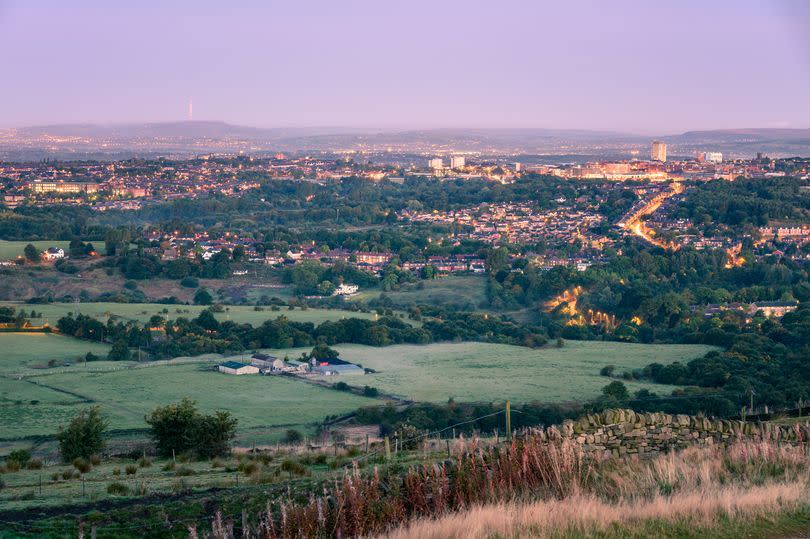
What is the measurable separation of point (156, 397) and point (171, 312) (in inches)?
565

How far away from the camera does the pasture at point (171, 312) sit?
34.5m

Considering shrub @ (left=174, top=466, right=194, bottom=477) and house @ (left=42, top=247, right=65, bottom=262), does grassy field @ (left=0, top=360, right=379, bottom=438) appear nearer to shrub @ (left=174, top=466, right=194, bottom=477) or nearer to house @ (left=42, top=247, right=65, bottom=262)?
shrub @ (left=174, top=466, right=194, bottom=477)

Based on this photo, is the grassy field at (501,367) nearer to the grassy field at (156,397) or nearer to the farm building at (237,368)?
the grassy field at (156,397)

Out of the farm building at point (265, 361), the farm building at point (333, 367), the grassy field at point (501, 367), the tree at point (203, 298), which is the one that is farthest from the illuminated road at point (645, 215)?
the farm building at point (265, 361)

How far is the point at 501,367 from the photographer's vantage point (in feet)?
87.9

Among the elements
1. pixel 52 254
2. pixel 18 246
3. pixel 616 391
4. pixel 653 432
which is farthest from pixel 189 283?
pixel 653 432

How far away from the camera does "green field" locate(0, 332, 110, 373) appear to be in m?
26.3

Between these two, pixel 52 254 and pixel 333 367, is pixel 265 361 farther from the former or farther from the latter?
pixel 52 254

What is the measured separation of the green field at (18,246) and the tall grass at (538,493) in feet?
144

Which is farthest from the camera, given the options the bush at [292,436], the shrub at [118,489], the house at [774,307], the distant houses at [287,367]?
the house at [774,307]

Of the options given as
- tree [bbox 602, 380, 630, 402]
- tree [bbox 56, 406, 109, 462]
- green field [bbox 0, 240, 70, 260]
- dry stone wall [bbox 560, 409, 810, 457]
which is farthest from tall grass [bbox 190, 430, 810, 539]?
green field [bbox 0, 240, 70, 260]

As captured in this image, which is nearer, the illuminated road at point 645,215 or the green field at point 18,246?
the green field at point 18,246

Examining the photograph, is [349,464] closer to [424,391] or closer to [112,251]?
[424,391]

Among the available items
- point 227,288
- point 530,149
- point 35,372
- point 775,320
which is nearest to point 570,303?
point 775,320
